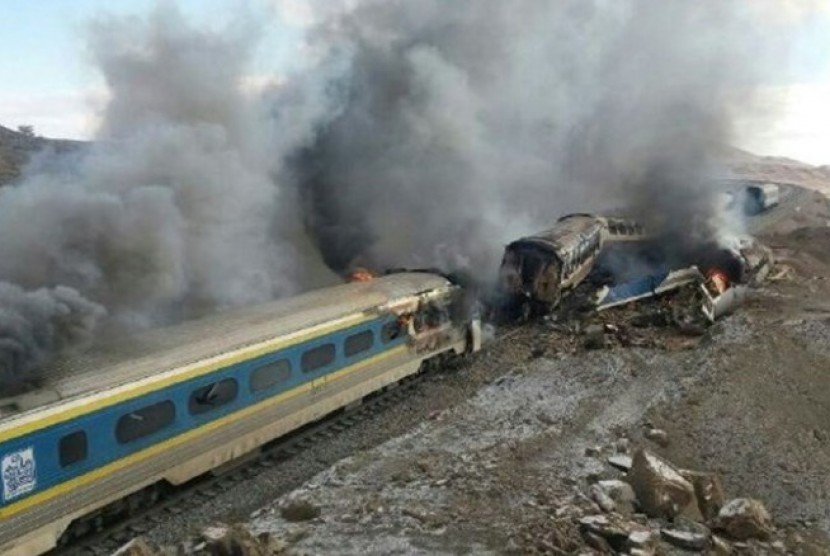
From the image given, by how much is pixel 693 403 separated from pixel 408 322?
646cm

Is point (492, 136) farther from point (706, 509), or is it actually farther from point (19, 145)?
point (19, 145)

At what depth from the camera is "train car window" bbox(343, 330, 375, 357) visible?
16250 millimetres

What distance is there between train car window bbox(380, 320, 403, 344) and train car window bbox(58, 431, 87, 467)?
767 cm

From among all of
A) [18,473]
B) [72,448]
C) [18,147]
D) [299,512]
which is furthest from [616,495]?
[18,147]

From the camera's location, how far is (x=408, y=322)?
18.5 meters

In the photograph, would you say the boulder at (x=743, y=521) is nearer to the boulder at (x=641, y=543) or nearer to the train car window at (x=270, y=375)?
the boulder at (x=641, y=543)

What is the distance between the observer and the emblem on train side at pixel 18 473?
962 cm

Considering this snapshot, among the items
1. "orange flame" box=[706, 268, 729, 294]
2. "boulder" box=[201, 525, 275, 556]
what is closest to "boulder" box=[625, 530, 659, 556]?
"boulder" box=[201, 525, 275, 556]

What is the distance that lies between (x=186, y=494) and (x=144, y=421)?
6.50 feet

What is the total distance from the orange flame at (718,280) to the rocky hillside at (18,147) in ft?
116

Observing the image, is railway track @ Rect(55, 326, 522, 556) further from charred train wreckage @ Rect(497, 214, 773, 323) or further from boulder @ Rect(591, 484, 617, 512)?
charred train wreckage @ Rect(497, 214, 773, 323)

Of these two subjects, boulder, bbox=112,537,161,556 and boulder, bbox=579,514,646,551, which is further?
boulder, bbox=579,514,646,551

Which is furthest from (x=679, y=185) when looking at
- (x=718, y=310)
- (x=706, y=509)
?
(x=706, y=509)

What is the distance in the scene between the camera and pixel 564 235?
26.6 metres
